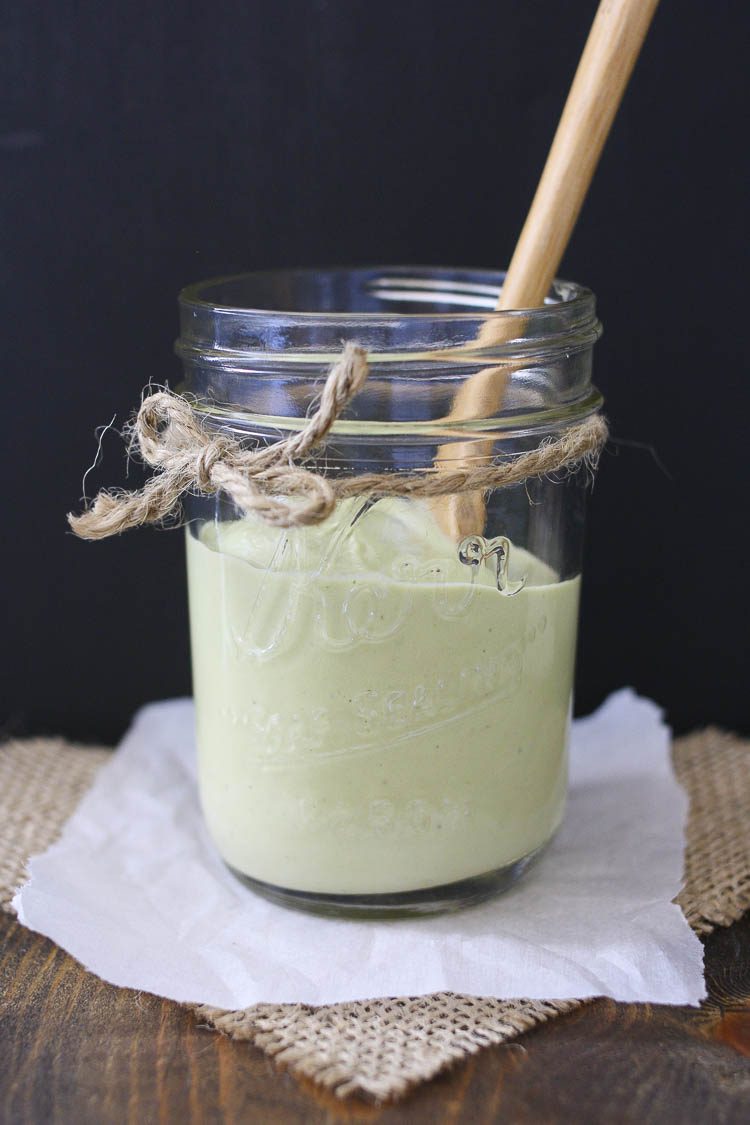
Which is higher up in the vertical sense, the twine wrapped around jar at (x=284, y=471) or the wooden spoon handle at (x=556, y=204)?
the wooden spoon handle at (x=556, y=204)

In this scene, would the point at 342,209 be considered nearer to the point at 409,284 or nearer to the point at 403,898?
the point at 409,284

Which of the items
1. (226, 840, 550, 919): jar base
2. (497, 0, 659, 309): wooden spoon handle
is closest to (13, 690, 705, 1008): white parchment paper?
(226, 840, 550, 919): jar base

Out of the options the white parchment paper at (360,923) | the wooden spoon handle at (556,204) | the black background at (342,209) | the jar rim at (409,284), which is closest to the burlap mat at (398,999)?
the white parchment paper at (360,923)

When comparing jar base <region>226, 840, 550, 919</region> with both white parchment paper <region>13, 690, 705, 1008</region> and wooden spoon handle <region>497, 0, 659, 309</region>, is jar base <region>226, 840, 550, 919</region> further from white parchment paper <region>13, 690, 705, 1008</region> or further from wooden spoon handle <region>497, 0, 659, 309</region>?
wooden spoon handle <region>497, 0, 659, 309</region>

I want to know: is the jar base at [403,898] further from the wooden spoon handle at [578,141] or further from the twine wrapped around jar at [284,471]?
the wooden spoon handle at [578,141]

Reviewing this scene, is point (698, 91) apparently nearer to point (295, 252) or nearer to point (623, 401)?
point (623, 401)

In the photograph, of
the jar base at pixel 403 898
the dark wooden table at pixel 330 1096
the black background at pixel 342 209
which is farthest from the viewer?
the black background at pixel 342 209
